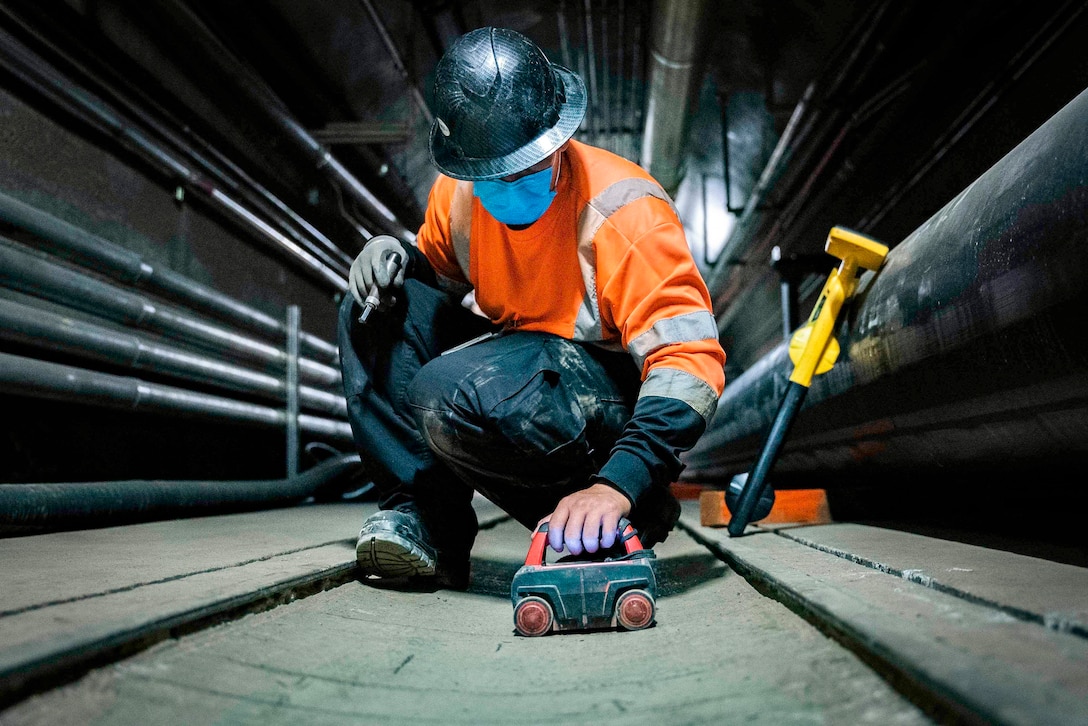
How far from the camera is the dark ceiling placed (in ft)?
10.3

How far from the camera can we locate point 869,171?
14.6ft

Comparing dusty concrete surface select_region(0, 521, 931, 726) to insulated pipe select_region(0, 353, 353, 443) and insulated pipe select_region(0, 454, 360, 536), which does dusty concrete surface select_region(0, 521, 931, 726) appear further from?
insulated pipe select_region(0, 353, 353, 443)

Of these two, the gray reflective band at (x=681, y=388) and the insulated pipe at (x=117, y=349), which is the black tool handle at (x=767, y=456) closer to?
the gray reflective band at (x=681, y=388)

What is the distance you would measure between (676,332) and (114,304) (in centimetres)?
256

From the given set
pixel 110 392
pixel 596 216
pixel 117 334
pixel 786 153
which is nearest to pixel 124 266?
pixel 117 334

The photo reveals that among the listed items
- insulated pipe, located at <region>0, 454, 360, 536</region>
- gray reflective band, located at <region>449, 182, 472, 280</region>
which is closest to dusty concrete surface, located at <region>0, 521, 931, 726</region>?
gray reflective band, located at <region>449, 182, 472, 280</region>

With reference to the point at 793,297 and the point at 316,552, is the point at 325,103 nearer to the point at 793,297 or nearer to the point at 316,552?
the point at 793,297

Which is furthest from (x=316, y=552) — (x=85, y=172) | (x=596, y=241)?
(x=85, y=172)

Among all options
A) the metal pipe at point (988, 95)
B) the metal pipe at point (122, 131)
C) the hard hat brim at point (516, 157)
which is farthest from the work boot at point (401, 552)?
the metal pipe at point (988, 95)

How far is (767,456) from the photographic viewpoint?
2084 millimetres

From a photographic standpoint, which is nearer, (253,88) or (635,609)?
(635,609)

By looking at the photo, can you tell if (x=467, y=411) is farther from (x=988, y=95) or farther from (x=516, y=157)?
(x=988, y=95)

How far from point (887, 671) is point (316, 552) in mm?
1293

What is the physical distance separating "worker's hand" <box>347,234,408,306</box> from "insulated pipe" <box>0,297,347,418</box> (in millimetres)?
1510
